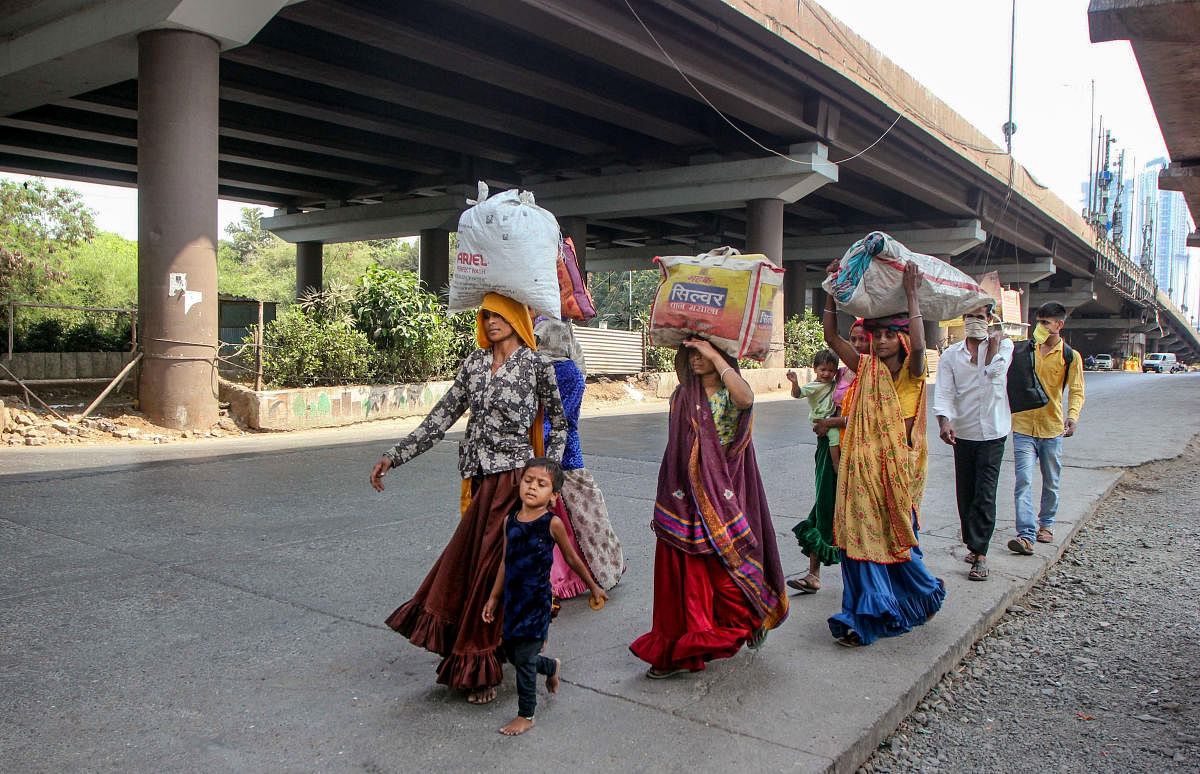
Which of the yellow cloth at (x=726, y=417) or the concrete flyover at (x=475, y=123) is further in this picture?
the concrete flyover at (x=475, y=123)

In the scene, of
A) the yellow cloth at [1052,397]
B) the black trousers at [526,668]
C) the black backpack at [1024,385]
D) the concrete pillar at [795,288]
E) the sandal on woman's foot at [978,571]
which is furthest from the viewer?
the concrete pillar at [795,288]

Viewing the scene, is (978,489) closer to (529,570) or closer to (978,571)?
(978,571)

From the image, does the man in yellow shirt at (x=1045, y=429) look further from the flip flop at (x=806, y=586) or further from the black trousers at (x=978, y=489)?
the flip flop at (x=806, y=586)

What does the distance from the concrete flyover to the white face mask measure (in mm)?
10183

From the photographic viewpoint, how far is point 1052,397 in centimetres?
632

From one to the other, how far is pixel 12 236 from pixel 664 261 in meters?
34.0

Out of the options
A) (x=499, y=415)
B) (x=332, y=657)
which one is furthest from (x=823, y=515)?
(x=332, y=657)

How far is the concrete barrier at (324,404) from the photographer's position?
12.4 metres

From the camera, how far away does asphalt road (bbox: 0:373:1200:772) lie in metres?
2.89

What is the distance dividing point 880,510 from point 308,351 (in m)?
10.9

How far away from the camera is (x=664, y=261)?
12.7ft

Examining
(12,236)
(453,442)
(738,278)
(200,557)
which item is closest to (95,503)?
(200,557)

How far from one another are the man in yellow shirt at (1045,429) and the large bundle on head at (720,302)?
3.24 meters

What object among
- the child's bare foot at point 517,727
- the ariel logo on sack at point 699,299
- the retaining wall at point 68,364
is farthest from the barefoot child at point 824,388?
the retaining wall at point 68,364
